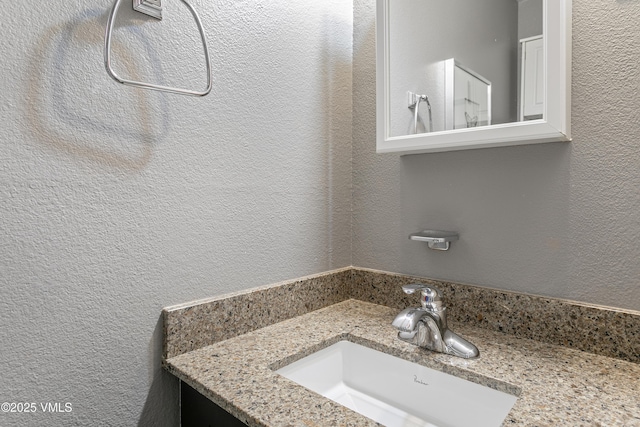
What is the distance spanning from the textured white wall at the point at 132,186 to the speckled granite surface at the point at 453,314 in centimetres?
4

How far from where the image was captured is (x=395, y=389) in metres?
0.90

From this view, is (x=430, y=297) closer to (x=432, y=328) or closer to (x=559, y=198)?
(x=432, y=328)

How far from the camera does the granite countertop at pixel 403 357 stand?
2.03ft

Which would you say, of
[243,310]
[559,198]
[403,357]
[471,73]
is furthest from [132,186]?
[559,198]

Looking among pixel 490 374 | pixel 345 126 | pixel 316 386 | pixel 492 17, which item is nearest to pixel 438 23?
pixel 492 17

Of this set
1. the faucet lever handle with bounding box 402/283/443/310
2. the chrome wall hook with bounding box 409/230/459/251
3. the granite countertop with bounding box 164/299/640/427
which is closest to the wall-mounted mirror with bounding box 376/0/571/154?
the chrome wall hook with bounding box 409/230/459/251

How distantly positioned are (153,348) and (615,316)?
3.32ft

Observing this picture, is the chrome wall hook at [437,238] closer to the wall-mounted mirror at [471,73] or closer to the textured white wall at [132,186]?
the wall-mounted mirror at [471,73]

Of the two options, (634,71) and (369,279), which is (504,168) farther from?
(369,279)

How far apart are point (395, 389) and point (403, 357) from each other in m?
0.09

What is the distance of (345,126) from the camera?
4.19 ft

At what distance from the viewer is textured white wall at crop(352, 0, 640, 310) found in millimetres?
808

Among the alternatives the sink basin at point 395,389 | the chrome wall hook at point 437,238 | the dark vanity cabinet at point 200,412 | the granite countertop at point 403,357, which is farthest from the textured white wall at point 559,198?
the dark vanity cabinet at point 200,412

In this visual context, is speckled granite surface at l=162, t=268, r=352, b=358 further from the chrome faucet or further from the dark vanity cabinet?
the chrome faucet
